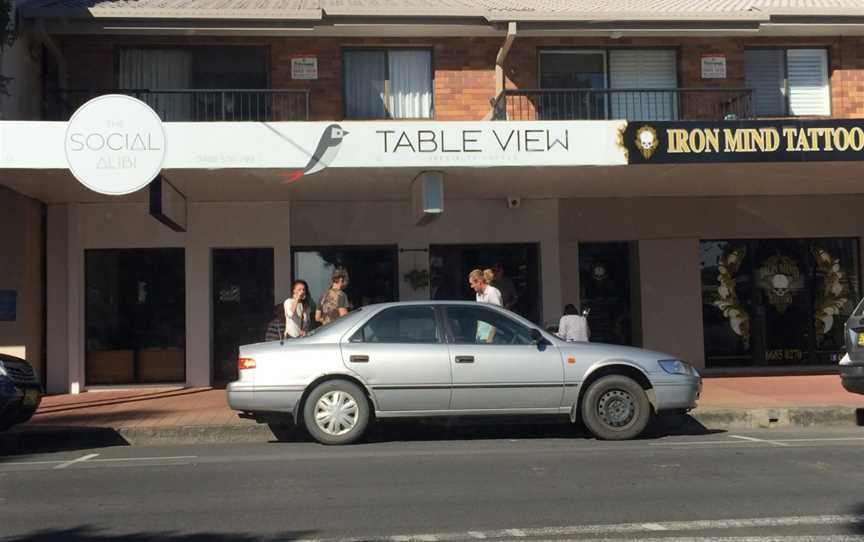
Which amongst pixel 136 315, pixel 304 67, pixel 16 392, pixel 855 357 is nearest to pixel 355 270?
pixel 304 67

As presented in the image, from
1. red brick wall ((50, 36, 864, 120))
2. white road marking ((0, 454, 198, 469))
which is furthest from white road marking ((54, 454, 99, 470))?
red brick wall ((50, 36, 864, 120))

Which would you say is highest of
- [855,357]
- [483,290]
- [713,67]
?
[713,67]

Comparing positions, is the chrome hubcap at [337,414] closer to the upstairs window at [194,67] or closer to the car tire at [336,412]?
the car tire at [336,412]

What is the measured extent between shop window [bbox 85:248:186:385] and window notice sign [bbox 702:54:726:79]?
954cm

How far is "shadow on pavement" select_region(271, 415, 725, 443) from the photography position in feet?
30.4

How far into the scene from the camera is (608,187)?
536 inches

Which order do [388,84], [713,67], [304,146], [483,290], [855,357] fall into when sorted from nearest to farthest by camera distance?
[855,357] < [304,146] < [483,290] < [388,84] < [713,67]

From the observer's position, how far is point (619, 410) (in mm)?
8797

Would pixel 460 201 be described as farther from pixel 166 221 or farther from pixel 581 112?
pixel 166 221

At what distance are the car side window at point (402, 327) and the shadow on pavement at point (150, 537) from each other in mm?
3627

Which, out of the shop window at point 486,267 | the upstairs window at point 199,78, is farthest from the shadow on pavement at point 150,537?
the upstairs window at point 199,78

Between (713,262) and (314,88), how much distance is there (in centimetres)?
754

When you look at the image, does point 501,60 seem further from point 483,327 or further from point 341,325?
point 341,325

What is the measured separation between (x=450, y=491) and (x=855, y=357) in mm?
4768
